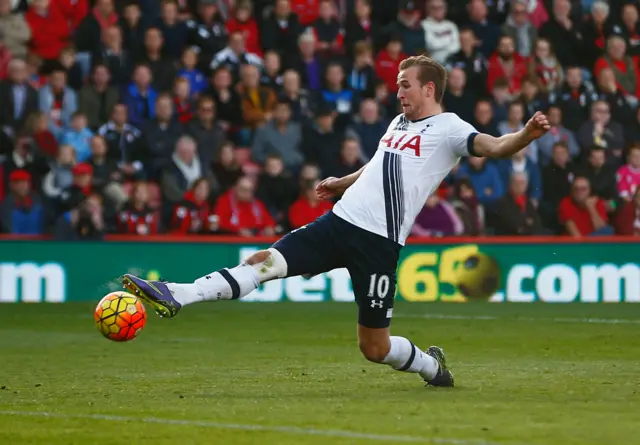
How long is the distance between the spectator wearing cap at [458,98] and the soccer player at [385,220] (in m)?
A: 11.7

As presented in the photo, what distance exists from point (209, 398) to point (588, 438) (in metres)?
2.80

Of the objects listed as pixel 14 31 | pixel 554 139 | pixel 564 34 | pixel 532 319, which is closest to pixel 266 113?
pixel 14 31

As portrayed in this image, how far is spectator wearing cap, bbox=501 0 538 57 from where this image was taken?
906 inches

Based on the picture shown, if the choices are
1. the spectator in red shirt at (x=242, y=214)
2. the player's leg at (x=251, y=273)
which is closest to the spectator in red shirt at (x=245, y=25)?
the spectator in red shirt at (x=242, y=214)

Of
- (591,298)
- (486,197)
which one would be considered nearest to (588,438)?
(591,298)

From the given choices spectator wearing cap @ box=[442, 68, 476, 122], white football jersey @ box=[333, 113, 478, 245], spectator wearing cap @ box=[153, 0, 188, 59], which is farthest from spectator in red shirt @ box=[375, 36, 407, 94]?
white football jersey @ box=[333, 113, 478, 245]

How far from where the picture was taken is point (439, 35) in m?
22.4

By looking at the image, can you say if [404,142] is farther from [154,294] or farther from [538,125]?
[154,294]

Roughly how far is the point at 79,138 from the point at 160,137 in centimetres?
112

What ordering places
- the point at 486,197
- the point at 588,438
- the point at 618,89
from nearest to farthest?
the point at 588,438 → the point at 486,197 → the point at 618,89

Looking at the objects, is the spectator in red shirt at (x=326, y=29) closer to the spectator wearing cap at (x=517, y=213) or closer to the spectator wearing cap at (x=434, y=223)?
the spectator wearing cap at (x=434, y=223)

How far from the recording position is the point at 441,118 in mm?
9539

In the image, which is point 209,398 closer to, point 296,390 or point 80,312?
point 296,390

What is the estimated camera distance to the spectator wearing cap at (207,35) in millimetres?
20875
